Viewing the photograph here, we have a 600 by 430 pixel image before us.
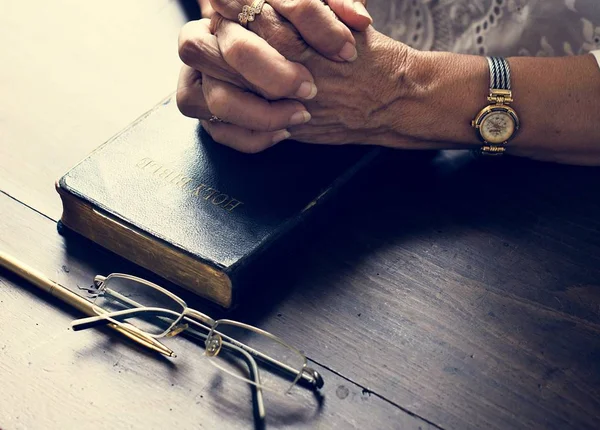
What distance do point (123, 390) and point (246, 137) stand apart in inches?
14.8

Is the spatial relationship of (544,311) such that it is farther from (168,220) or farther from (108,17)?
(108,17)

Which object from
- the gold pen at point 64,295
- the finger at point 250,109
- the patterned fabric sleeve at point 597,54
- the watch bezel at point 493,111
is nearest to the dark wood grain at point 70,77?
the gold pen at point 64,295

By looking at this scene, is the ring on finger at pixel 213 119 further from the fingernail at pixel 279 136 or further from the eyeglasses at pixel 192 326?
the eyeglasses at pixel 192 326

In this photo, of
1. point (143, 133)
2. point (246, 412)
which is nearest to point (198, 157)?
point (143, 133)

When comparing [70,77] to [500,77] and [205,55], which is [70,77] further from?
[500,77]

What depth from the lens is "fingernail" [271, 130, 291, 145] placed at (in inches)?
39.8

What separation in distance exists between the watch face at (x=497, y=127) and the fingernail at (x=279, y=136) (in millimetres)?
267

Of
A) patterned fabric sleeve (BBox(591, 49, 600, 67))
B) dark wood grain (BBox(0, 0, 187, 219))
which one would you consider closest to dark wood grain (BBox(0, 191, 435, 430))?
dark wood grain (BBox(0, 0, 187, 219))

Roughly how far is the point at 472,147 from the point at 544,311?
0.91 ft

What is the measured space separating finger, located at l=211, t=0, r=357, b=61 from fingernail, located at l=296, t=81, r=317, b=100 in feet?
0.15

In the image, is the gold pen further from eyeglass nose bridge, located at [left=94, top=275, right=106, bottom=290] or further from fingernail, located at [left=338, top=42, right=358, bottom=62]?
fingernail, located at [left=338, top=42, right=358, bottom=62]

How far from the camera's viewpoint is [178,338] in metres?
0.86

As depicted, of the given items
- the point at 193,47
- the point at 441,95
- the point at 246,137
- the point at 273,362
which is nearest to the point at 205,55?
the point at 193,47

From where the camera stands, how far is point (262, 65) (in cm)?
95
